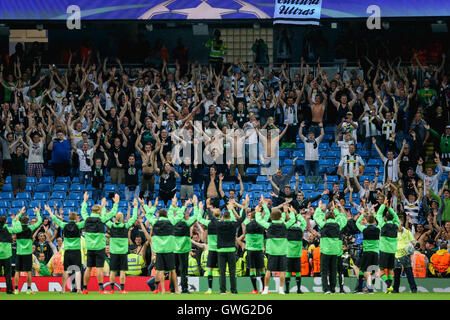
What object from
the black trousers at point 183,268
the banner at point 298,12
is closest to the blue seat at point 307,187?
the banner at point 298,12

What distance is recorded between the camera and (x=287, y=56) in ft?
102

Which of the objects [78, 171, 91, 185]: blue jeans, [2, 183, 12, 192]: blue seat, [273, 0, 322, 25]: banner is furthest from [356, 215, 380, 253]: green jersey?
[2, 183, 12, 192]: blue seat

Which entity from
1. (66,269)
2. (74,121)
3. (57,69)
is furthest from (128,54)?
(66,269)

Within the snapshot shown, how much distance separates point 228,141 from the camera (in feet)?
88.4

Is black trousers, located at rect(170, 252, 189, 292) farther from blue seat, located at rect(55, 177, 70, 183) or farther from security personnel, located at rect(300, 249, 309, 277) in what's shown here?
blue seat, located at rect(55, 177, 70, 183)

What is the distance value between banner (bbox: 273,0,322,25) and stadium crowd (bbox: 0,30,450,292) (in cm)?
203

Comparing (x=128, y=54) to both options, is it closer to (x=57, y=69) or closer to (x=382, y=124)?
(x=57, y=69)

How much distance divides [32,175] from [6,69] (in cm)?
474

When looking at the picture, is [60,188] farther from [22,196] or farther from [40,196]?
[22,196]

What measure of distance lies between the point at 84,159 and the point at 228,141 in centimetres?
428

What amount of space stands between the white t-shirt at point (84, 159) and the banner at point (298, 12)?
6751 millimetres

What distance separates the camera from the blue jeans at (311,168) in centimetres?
2711

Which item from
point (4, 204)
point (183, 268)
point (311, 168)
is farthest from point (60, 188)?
point (183, 268)

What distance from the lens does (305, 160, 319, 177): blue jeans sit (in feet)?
88.9
